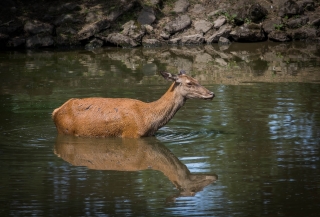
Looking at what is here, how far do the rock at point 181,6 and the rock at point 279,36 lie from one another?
3.49 metres

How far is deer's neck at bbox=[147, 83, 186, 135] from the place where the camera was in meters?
11.7

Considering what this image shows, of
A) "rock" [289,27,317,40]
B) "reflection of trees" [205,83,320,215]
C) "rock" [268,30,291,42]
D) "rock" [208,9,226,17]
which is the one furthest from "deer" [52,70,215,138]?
"rock" [208,9,226,17]

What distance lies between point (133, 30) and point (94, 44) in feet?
4.80

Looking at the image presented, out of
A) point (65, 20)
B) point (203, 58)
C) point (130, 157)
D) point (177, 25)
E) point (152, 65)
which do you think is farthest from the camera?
point (65, 20)

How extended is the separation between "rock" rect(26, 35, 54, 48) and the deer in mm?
12973

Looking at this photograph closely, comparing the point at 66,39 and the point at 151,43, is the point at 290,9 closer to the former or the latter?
the point at 151,43

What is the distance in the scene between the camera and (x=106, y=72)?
62.3 feet

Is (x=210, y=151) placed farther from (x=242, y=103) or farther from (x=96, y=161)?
(x=242, y=103)

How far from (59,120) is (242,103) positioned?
4.09 m

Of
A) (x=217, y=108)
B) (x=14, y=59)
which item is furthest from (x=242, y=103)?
(x=14, y=59)

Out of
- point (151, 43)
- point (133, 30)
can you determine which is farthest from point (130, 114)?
point (133, 30)

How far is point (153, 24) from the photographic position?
Answer: 2548 cm

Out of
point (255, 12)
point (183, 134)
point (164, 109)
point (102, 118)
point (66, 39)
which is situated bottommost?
point (183, 134)

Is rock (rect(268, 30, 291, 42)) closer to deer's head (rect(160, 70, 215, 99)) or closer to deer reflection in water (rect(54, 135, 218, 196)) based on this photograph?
deer's head (rect(160, 70, 215, 99))
